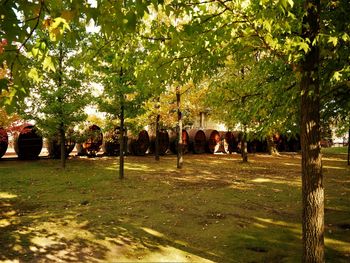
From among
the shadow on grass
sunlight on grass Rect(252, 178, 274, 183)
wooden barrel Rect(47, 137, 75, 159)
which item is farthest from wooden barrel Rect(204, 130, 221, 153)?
the shadow on grass

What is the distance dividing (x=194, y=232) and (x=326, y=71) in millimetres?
4916

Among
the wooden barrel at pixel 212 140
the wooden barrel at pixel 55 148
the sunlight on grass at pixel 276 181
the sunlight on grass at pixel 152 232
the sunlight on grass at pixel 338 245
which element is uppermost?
the wooden barrel at pixel 212 140

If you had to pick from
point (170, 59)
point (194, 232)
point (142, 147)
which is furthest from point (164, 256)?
point (142, 147)

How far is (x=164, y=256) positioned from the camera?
7.22m

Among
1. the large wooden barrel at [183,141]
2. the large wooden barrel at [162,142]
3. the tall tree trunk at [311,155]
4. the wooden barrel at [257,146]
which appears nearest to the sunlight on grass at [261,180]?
the tall tree trunk at [311,155]

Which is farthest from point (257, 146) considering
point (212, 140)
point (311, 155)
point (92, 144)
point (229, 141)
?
point (311, 155)

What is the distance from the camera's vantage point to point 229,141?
34531 mm

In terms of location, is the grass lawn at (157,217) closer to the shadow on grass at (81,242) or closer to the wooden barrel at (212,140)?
the shadow on grass at (81,242)

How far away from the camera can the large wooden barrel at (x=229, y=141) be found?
34469 millimetres

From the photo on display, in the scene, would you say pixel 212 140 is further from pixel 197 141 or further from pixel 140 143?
pixel 140 143

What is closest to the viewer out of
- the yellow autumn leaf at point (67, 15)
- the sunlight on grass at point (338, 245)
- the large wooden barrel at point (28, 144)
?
the yellow autumn leaf at point (67, 15)

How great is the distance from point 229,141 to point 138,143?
10.8m

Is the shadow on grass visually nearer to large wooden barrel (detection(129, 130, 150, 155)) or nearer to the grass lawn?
the grass lawn

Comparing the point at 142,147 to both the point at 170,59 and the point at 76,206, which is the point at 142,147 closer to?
the point at 76,206
